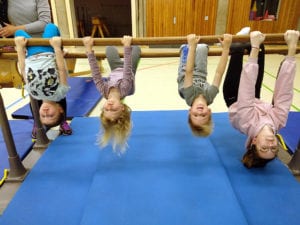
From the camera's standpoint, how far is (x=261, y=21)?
748cm

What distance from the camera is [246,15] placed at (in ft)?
24.1

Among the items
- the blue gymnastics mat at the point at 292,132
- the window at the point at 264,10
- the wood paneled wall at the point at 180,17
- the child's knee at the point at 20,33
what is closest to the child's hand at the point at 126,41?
the child's knee at the point at 20,33

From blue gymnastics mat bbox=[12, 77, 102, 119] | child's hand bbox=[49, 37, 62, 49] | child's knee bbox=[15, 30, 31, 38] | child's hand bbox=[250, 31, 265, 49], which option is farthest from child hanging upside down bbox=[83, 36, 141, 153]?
blue gymnastics mat bbox=[12, 77, 102, 119]

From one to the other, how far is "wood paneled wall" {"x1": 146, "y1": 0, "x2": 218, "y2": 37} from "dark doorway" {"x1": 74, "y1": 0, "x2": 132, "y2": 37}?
347cm

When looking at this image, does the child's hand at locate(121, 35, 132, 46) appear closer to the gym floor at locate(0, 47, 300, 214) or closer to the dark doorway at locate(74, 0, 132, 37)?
the gym floor at locate(0, 47, 300, 214)

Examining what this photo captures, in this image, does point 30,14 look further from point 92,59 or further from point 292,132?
point 292,132

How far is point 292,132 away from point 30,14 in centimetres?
Result: 312

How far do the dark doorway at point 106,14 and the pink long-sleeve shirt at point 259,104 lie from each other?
9.27 meters

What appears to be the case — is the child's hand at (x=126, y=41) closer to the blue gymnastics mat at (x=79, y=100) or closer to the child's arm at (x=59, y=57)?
the child's arm at (x=59, y=57)

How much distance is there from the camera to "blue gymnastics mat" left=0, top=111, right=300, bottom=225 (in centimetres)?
170

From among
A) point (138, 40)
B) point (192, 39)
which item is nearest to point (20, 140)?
point (138, 40)

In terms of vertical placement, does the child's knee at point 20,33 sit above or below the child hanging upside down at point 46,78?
above

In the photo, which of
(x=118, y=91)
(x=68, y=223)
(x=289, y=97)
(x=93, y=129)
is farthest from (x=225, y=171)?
(x=93, y=129)

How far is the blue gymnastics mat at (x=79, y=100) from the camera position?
329 centimetres
